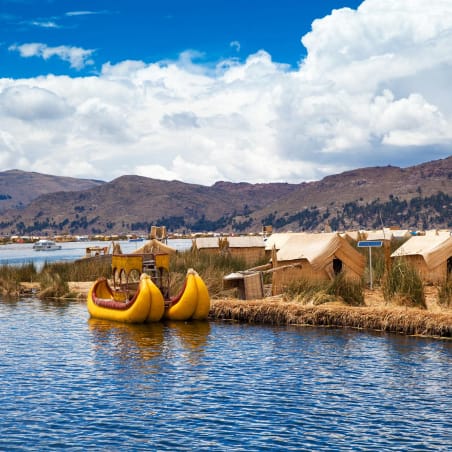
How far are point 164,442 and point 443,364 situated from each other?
7.70 meters

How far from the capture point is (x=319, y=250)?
28.8 m

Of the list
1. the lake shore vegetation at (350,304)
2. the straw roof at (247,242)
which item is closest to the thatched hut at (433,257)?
the lake shore vegetation at (350,304)

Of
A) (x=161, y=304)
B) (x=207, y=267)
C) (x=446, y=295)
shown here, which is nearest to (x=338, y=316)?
(x=446, y=295)

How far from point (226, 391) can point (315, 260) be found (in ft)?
46.3

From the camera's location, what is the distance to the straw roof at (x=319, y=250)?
93.8 feet

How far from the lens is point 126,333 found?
909 inches

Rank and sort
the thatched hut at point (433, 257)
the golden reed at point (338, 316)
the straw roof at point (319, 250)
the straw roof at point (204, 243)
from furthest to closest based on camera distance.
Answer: the straw roof at point (204, 243), the thatched hut at point (433, 257), the straw roof at point (319, 250), the golden reed at point (338, 316)

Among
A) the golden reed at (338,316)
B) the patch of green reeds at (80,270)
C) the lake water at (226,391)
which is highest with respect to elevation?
the patch of green reeds at (80,270)

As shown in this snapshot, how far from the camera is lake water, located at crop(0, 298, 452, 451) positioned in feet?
39.1

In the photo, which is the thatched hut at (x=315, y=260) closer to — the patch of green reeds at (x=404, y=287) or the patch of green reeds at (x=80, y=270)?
the patch of green reeds at (x=404, y=287)

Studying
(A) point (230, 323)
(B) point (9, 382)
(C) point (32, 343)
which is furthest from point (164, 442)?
(A) point (230, 323)

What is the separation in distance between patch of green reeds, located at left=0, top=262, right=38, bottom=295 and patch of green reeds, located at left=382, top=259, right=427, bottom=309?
20904 millimetres

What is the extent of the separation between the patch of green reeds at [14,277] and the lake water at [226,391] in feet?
48.1

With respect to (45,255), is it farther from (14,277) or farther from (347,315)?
(347,315)
